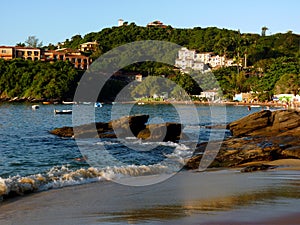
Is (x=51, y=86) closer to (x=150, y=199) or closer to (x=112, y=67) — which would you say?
(x=112, y=67)

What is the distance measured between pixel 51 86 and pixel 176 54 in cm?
5865

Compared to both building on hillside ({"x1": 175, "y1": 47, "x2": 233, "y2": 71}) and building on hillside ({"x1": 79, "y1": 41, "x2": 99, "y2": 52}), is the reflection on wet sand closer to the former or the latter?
building on hillside ({"x1": 175, "y1": 47, "x2": 233, "y2": 71})

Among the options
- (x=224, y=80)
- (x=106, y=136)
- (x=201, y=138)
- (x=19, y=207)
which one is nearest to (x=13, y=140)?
(x=106, y=136)

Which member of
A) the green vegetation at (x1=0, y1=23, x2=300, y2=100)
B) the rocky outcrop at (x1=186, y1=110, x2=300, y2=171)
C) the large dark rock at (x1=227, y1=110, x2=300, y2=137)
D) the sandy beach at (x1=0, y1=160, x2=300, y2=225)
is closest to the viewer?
the sandy beach at (x1=0, y1=160, x2=300, y2=225)

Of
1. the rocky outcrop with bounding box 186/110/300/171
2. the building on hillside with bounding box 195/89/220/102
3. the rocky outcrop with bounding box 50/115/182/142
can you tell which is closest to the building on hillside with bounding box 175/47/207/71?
the building on hillside with bounding box 195/89/220/102

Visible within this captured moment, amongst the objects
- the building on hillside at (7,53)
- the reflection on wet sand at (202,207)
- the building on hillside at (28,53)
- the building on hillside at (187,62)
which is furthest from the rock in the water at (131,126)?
the building on hillside at (187,62)

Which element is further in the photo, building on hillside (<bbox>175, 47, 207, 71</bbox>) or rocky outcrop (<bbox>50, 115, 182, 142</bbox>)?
building on hillside (<bbox>175, 47, 207, 71</bbox>)

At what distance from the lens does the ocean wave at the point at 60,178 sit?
44.7 feet

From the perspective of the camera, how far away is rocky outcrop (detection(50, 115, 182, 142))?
31858 millimetres

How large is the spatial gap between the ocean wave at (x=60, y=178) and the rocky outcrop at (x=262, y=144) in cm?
268

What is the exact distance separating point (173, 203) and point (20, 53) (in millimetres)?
171033

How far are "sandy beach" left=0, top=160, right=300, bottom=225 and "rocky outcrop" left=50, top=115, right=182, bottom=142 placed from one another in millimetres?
16121

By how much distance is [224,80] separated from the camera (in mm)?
153750

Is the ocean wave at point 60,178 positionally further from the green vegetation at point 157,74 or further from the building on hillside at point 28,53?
the building on hillside at point 28,53
